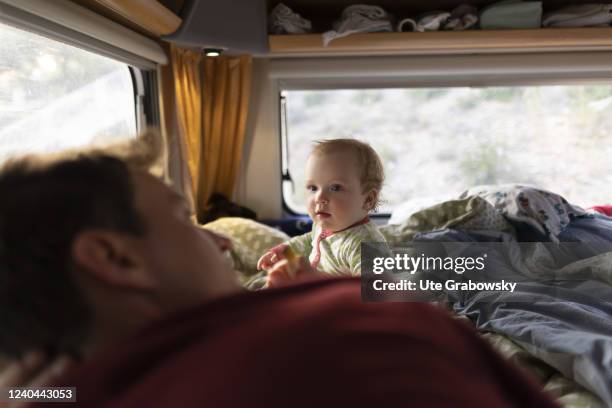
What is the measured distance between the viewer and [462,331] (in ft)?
1.44

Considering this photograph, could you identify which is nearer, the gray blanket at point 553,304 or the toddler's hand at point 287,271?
the toddler's hand at point 287,271

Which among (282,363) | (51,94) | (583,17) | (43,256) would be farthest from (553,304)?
(583,17)

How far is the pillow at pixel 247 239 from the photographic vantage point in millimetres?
2180

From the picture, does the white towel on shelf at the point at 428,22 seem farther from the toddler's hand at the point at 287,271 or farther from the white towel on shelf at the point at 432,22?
the toddler's hand at the point at 287,271

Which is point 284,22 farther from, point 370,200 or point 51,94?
point 370,200

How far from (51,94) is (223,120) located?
1.32 meters

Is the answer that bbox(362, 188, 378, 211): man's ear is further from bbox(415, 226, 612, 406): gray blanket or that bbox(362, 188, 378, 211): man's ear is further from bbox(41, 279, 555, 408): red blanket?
bbox(41, 279, 555, 408): red blanket

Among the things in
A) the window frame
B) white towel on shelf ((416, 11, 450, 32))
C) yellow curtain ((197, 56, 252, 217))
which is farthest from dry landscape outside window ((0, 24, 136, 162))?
white towel on shelf ((416, 11, 450, 32))

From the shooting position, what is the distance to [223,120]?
2.97 meters

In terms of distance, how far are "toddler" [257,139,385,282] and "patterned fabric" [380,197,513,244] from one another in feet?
2.22

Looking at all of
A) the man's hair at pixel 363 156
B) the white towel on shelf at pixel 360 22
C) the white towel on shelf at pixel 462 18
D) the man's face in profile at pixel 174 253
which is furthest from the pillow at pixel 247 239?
the man's face in profile at pixel 174 253

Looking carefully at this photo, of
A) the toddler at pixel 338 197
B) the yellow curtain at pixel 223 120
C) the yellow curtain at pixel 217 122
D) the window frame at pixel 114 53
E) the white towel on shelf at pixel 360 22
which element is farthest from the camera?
the yellow curtain at pixel 223 120

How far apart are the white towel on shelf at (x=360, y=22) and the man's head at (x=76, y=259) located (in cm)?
226

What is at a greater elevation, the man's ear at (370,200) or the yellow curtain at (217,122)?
the yellow curtain at (217,122)
